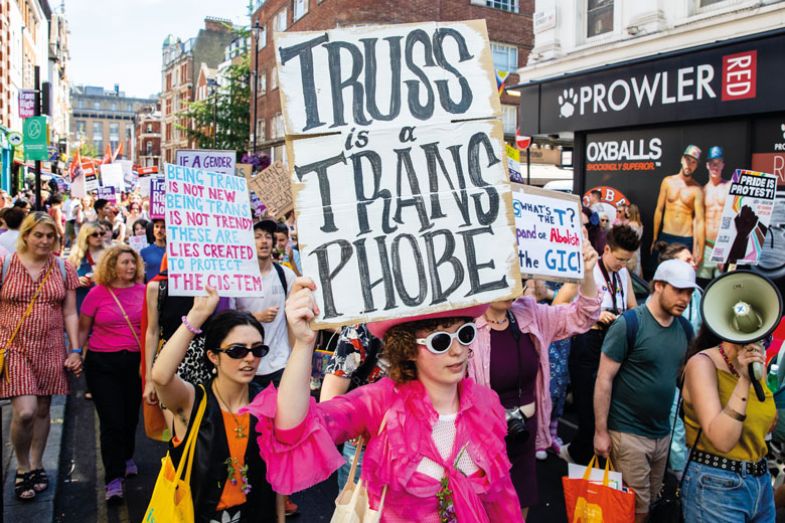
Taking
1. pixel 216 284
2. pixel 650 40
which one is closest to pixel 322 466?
pixel 216 284

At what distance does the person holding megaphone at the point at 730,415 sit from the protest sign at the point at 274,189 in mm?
6290

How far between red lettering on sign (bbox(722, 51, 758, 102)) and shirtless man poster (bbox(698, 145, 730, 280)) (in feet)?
2.69

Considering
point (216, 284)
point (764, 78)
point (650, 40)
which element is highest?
point (650, 40)

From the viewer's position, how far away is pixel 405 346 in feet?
8.47

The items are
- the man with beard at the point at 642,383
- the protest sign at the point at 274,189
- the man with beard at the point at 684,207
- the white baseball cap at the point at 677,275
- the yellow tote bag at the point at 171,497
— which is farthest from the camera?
the man with beard at the point at 684,207

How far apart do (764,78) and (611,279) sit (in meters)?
5.87

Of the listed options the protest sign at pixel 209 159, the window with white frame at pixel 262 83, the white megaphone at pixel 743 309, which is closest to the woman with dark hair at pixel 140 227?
the protest sign at pixel 209 159

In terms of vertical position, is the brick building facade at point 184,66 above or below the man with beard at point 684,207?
above

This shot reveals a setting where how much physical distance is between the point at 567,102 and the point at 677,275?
10154 millimetres

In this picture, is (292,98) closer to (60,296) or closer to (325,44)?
(325,44)

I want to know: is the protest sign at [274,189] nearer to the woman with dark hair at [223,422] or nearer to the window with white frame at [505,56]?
the woman with dark hair at [223,422]

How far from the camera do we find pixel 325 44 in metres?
2.52

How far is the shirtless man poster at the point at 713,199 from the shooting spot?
10.3 meters

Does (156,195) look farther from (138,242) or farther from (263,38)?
(263,38)
